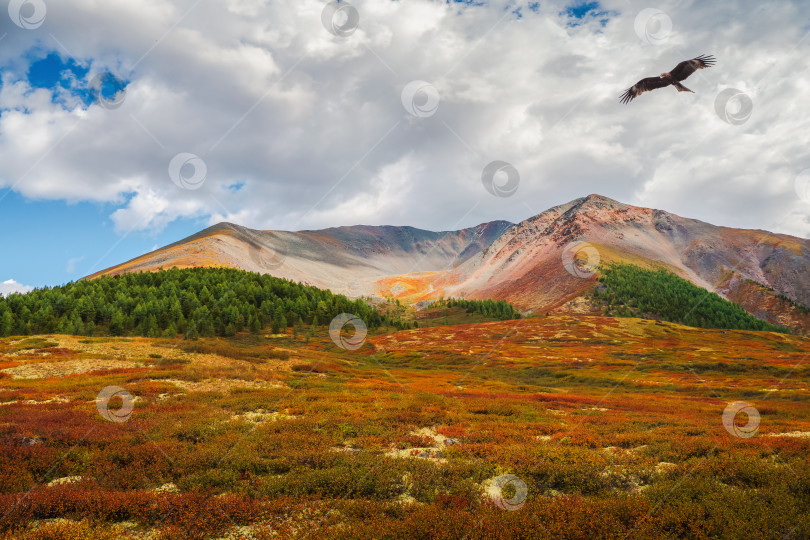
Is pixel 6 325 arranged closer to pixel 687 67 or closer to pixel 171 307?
pixel 171 307

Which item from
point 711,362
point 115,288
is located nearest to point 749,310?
point 711,362

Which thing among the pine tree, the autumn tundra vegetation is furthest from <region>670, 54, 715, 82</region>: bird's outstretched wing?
the pine tree

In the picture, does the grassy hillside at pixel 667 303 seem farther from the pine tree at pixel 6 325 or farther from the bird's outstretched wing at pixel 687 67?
the pine tree at pixel 6 325

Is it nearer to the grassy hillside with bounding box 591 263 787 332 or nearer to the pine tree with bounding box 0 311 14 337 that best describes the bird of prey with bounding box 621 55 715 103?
the pine tree with bounding box 0 311 14 337

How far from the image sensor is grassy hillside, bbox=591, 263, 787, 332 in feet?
506

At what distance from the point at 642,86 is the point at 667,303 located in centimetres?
17441

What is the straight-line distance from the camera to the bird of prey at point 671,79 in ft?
66.8

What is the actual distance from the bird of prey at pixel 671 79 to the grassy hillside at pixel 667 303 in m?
155

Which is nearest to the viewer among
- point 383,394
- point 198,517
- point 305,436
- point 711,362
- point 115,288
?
point 198,517

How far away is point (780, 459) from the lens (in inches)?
484

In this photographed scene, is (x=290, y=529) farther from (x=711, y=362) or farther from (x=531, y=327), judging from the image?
(x=531, y=327)

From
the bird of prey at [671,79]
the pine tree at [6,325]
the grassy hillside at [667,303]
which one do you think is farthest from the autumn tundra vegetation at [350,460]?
the grassy hillside at [667,303]

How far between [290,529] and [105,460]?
784cm

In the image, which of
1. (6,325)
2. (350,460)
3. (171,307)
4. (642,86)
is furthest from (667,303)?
(6,325)
